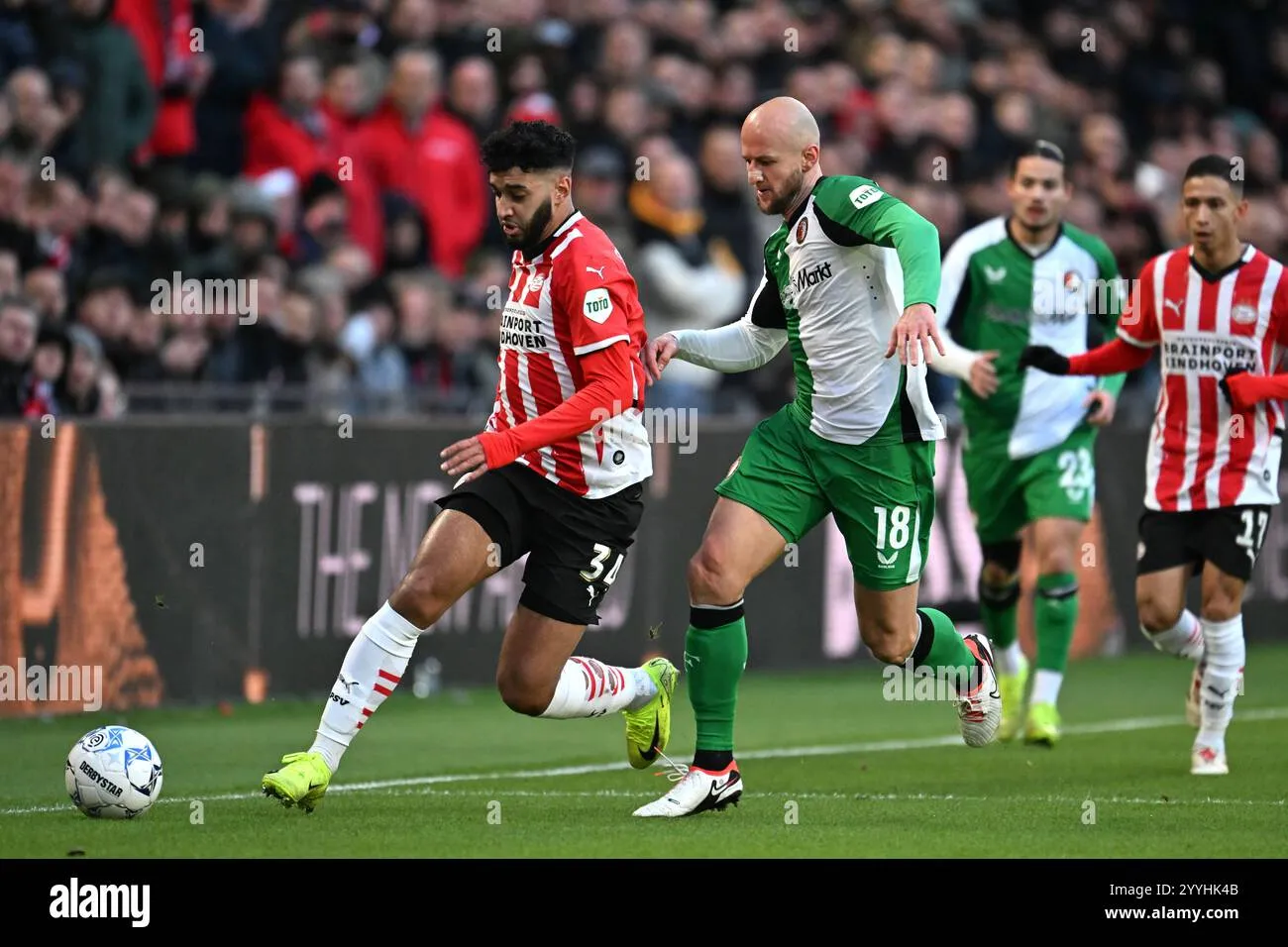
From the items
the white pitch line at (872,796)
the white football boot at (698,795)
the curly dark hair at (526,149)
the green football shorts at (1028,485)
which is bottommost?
the white pitch line at (872,796)

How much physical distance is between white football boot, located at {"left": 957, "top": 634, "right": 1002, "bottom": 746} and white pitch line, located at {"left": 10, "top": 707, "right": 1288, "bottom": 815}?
34 cm

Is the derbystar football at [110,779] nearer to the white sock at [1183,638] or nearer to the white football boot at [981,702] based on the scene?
the white football boot at [981,702]

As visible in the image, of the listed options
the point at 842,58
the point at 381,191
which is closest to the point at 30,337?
the point at 381,191

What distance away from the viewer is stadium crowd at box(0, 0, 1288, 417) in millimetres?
13281

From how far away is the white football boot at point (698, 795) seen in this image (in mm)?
8453

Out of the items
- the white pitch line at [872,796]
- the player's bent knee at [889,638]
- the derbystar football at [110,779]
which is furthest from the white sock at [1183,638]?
the derbystar football at [110,779]

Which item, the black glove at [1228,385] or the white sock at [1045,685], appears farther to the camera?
the white sock at [1045,685]

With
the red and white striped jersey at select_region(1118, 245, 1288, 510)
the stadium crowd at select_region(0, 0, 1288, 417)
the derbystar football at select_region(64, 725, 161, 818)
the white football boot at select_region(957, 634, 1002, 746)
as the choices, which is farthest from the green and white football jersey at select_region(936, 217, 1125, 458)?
the derbystar football at select_region(64, 725, 161, 818)

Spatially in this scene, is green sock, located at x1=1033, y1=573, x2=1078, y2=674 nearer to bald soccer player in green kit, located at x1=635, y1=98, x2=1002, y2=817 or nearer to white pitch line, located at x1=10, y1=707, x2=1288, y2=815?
white pitch line, located at x1=10, y1=707, x2=1288, y2=815

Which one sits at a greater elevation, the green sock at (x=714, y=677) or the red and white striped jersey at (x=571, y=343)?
the red and white striped jersey at (x=571, y=343)

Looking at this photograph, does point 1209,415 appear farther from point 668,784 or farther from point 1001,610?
point 668,784
